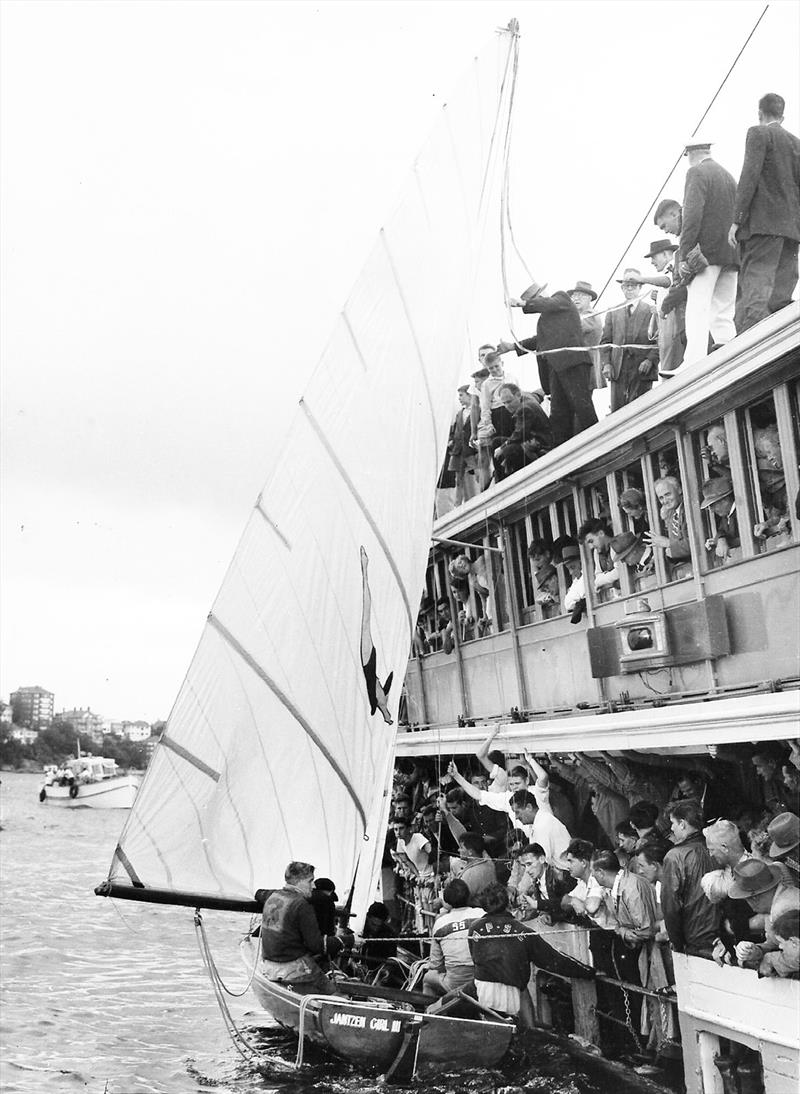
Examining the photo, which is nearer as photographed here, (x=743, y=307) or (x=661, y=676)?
(x=743, y=307)

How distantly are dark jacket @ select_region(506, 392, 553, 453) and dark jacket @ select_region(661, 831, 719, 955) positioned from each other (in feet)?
14.7

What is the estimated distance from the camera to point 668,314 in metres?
9.34

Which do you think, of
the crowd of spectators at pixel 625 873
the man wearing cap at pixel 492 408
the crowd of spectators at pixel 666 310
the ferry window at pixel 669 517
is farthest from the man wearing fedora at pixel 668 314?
the crowd of spectators at pixel 625 873

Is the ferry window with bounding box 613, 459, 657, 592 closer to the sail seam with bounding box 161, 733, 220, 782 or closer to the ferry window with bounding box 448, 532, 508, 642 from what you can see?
the ferry window with bounding box 448, 532, 508, 642

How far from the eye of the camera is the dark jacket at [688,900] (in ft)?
23.7

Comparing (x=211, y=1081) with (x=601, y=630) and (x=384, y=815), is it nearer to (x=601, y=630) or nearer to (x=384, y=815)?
(x=384, y=815)

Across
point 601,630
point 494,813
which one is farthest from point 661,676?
point 494,813

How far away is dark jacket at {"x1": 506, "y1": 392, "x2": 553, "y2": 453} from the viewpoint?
1105 cm

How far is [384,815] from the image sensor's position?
10.6 metres

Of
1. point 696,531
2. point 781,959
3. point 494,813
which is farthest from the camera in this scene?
point 494,813

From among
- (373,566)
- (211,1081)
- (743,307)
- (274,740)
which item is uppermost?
(743,307)

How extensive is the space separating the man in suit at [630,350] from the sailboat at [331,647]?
1726mm

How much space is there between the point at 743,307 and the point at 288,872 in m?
5.48

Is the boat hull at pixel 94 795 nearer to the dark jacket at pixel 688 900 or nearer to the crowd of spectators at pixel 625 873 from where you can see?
the crowd of spectators at pixel 625 873
